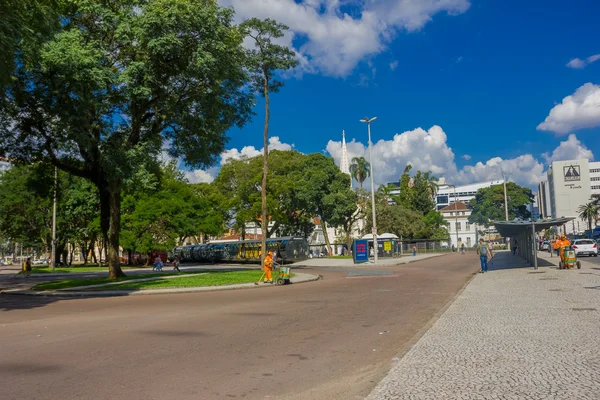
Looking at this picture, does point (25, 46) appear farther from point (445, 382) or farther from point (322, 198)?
point (322, 198)

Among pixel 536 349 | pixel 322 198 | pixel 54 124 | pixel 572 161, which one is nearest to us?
pixel 536 349

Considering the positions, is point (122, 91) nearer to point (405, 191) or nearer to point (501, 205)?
point (405, 191)

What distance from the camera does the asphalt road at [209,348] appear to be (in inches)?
235

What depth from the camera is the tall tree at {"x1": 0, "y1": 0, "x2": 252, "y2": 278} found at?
22266mm

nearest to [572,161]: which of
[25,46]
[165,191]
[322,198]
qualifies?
[322,198]

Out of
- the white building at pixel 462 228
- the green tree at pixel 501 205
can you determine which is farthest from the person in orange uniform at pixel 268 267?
the white building at pixel 462 228

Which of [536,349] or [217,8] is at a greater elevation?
[217,8]

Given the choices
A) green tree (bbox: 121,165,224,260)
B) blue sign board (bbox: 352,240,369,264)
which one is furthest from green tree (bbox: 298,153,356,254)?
blue sign board (bbox: 352,240,369,264)

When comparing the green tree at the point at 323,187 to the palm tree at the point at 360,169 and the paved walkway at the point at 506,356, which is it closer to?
the palm tree at the point at 360,169

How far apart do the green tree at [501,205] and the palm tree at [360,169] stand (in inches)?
1105

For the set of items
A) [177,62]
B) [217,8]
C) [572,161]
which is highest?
[572,161]

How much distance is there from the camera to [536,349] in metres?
7.19

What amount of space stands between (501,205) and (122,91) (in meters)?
95.1

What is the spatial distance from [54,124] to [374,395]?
22693mm
